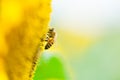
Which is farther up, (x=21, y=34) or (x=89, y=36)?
(x=89, y=36)

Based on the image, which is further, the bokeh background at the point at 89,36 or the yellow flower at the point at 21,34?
the bokeh background at the point at 89,36

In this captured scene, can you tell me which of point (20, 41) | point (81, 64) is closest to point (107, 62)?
point (81, 64)

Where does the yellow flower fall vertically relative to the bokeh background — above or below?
below

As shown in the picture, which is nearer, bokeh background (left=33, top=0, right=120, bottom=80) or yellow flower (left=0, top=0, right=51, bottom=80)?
yellow flower (left=0, top=0, right=51, bottom=80)

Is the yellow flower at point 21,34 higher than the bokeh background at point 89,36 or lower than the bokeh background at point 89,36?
lower

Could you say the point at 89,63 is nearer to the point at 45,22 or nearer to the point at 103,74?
the point at 103,74
